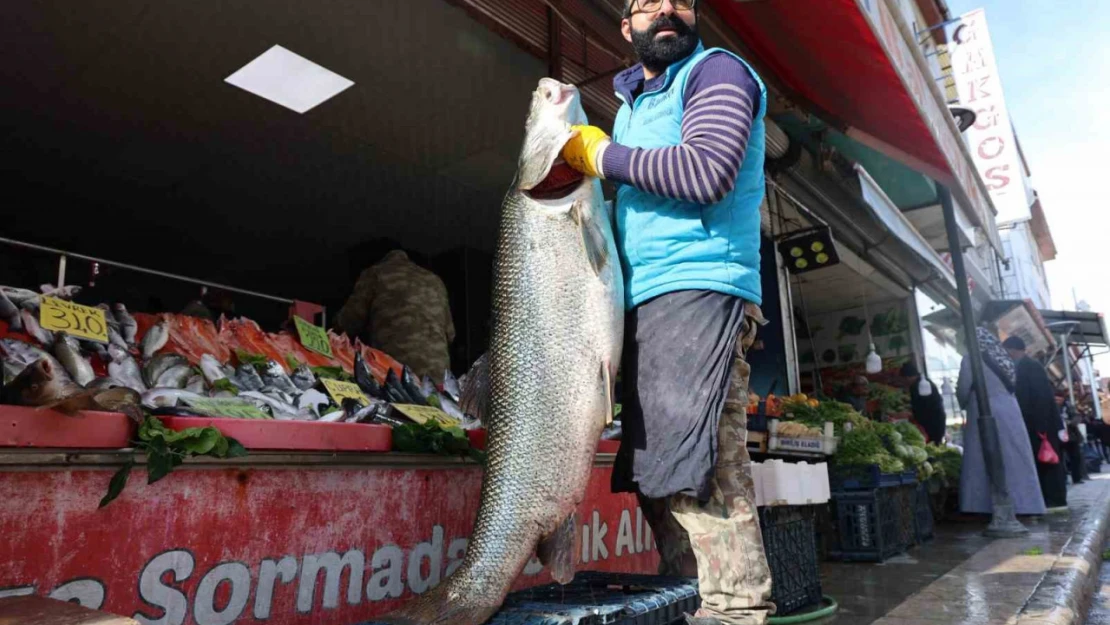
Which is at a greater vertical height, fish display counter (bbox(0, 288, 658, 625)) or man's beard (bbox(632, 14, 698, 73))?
man's beard (bbox(632, 14, 698, 73))

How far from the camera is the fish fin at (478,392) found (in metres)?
2.24

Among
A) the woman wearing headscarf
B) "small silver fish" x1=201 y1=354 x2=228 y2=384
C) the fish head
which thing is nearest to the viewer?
the fish head

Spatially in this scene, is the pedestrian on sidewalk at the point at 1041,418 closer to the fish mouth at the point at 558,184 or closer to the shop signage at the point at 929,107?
the shop signage at the point at 929,107

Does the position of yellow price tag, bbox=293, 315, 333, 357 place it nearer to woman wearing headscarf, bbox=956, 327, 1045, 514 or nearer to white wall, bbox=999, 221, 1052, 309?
woman wearing headscarf, bbox=956, 327, 1045, 514

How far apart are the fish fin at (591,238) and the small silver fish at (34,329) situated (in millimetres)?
2090

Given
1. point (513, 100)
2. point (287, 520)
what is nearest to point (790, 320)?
point (513, 100)

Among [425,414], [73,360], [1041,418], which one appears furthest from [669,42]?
[1041,418]

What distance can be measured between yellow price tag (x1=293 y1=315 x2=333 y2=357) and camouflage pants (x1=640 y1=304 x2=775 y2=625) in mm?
2572

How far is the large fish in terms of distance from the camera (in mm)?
1939

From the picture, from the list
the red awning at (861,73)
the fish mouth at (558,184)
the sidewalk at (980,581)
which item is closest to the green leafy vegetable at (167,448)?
the fish mouth at (558,184)

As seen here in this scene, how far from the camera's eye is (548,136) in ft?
7.02

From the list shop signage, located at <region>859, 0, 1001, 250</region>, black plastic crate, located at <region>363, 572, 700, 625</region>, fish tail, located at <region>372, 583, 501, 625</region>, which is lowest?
black plastic crate, located at <region>363, 572, 700, 625</region>

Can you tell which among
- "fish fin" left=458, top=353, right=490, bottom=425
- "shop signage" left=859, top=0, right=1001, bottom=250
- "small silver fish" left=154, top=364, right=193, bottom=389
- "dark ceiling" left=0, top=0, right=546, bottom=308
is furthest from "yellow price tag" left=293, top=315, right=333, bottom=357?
"shop signage" left=859, top=0, right=1001, bottom=250

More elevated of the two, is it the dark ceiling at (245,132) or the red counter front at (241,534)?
the dark ceiling at (245,132)
